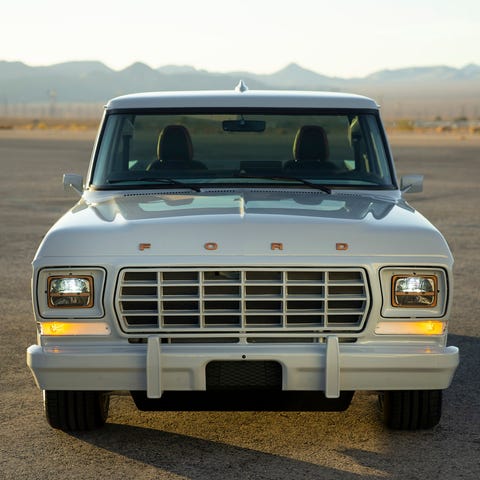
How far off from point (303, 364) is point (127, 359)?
0.85m

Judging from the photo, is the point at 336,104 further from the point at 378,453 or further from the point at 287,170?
the point at 378,453

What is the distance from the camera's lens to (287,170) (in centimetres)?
679

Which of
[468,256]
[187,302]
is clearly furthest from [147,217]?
[468,256]

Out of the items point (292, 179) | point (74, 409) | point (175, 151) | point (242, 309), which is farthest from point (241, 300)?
point (175, 151)

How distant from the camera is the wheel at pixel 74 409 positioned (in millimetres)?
5641

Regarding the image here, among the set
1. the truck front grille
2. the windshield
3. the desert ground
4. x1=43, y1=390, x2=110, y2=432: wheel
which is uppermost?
the windshield

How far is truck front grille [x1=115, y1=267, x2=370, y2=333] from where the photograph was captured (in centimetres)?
515

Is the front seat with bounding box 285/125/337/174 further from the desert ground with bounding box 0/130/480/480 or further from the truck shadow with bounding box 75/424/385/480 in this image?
the truck shadow with bounding box 75/424/385/480

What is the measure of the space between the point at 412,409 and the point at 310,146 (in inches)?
82.2

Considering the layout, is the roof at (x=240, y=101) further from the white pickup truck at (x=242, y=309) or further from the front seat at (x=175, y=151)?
the white pickup truck at (x=242, y=309)

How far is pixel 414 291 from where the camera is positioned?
5234 mm

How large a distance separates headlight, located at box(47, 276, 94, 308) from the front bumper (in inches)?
8.7

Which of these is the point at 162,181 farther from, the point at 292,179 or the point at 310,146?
the point at 310,146

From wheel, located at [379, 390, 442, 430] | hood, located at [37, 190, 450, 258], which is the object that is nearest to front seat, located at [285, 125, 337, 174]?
hood, located at [37, 190, 450, 258]
